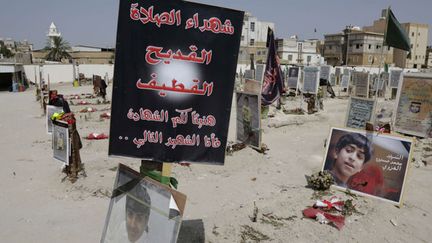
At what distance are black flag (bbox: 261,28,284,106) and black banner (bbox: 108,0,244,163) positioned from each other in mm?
7819

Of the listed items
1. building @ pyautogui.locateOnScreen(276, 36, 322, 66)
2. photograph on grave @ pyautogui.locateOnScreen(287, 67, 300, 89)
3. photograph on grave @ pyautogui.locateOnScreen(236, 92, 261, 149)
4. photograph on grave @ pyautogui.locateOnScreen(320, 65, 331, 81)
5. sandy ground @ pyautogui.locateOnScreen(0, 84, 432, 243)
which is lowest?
sandy ground @ pyautogui.locateOnScreen(0, 84, 432, 243)

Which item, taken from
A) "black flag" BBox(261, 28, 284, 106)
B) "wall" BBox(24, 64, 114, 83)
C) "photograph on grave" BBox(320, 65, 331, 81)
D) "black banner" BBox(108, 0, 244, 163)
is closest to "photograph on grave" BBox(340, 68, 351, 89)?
"photograph on grave" BBox(320, 65, 331, 81)

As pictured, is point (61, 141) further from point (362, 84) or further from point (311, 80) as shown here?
point (362, 84)

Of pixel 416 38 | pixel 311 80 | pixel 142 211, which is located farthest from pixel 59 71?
pixel 416 38

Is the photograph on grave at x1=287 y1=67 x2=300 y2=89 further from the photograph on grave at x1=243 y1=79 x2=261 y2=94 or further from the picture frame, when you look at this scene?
the photograph on grave at x1=243 y1=79 x2=261 y2=94

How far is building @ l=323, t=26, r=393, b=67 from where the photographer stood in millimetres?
62688

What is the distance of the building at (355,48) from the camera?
206 feet

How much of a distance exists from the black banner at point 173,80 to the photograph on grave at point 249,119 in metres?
5.79

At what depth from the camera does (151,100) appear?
3400 millimetres

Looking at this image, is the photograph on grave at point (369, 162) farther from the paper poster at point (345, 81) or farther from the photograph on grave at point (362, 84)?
the paper poster at point (345, 81)

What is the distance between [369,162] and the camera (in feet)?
22.4

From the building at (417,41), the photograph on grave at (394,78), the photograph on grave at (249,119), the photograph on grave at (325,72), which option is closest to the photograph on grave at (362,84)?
the photograph on grave at (394,78)

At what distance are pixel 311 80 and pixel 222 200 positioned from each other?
47.8 ft

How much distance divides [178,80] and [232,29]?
732 mm
